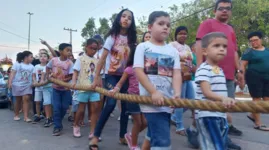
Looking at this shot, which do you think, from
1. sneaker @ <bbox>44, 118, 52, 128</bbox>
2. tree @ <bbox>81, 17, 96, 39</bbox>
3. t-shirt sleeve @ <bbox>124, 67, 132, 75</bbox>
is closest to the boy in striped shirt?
t-shirt sleeve @ <bbox>124, 67, 132, 75</bbox>

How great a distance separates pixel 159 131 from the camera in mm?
2533

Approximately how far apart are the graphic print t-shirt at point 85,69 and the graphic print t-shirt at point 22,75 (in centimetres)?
257

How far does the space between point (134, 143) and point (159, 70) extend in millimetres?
1354

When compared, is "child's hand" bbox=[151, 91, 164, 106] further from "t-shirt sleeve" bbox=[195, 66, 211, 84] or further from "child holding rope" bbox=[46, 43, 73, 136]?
"child holding rope" bbox=[46, 43, 73, 136]

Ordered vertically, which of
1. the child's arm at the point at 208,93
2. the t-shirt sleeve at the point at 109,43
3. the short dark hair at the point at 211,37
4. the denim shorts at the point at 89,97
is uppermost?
the t-shirt sleeve at the point at 109,43

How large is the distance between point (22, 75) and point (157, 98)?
17.1 feet

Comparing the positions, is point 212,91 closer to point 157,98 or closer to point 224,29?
point 157,98

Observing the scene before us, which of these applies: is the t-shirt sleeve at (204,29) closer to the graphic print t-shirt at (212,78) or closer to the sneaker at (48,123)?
the graphic print t-shirt at (212,78)

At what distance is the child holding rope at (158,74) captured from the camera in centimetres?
254

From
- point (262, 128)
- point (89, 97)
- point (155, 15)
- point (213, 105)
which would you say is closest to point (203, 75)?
point (213, 105)

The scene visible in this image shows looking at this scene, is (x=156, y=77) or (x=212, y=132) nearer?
(x=212, y=132)

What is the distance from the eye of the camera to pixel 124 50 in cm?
389

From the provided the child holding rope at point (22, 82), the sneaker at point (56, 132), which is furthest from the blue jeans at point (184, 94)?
the child holding rope at point (22, 82)

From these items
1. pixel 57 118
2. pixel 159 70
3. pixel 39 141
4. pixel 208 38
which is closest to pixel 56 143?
pixel 39 141
